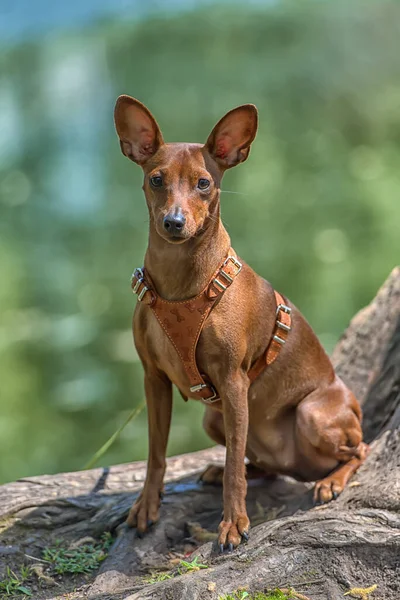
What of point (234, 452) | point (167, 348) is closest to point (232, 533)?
point (234, 452)

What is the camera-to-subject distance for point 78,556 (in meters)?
3.63

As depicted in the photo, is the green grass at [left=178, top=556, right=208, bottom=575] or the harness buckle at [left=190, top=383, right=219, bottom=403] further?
the harness buckle at [left=190, top=383, right=219, bottom=403]

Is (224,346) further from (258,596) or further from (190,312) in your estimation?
(258,596)

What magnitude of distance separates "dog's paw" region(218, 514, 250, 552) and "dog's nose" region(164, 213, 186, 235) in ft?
4.38

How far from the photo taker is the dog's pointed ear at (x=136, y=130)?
322 centimetres

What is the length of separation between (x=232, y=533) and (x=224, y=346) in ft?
2.72

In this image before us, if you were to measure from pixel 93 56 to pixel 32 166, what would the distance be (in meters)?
1.13

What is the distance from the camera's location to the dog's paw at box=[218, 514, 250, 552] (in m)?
3.22

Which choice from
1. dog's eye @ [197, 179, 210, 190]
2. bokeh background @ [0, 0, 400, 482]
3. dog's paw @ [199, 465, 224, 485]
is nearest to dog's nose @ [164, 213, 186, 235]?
dog's eye @ [197, 179, 210, 190]

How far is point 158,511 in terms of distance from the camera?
3723 mm

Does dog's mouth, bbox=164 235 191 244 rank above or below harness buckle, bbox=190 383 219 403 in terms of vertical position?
above

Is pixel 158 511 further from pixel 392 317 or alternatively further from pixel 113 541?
pixel 392 317

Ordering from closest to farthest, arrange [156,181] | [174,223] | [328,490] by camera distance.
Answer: [174,223] → [156,181] → [328,490]

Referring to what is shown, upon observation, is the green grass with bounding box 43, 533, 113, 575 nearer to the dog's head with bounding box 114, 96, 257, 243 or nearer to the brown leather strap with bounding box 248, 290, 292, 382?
the brown leather strap with bounding box 248, 290, 292, 382
